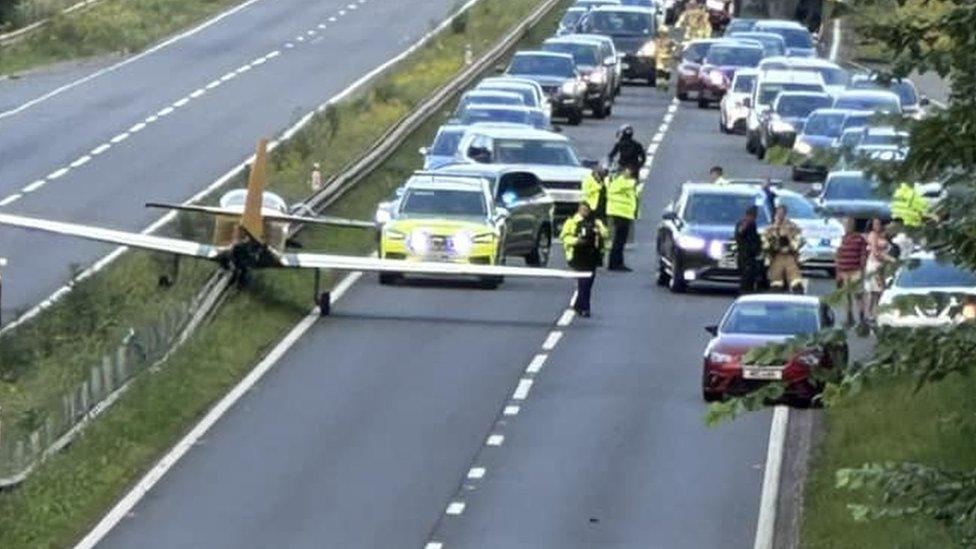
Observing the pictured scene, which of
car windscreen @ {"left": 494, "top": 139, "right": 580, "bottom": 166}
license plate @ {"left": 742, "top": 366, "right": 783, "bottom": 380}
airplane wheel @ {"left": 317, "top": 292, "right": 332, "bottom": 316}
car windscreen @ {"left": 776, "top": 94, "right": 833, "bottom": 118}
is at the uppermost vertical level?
license plate @ {"left": 742, "top": 366, "right": 783, "bottom": 380}

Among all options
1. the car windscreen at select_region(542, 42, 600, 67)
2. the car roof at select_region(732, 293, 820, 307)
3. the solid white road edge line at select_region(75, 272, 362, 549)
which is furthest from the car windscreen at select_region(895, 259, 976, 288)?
the car windscreen at select_region(542, 42, 600, 67)

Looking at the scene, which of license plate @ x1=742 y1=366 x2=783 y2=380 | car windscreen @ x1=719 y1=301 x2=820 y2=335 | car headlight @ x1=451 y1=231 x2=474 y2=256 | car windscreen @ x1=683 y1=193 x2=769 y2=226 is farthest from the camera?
car windscreen @ x1=683 y1=193 x2=769 y2=226

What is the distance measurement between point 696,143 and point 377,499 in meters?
36.3

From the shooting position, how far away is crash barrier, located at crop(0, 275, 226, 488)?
1187 inches

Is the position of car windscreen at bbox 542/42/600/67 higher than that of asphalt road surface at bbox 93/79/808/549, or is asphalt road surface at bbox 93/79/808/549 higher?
asphalt road surface at bbox 93/79/808/549

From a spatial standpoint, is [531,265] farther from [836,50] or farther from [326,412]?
[836,50]

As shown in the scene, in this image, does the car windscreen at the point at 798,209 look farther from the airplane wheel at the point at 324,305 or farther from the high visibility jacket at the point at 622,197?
the airplane wheel at the point at 324,305

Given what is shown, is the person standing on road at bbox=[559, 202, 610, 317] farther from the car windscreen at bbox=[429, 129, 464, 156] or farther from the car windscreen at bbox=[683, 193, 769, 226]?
the car windscreen at bbox=[429, 129, 464, 156]

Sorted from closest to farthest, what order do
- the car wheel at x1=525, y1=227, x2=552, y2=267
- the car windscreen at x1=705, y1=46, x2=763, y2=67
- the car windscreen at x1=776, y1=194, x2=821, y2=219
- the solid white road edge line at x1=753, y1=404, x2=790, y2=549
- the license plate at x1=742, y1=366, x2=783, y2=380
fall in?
the solid white road edge line at x1=753, y1=404, x2=790, y2=549 < the license plate at x1=742, y1=366, x2=783, y2=380 < the car windscreen at x1=776, y1=194, x2=821, y2=219 < the car wheel at x1=525, y1=227, x2=552, y2=267 < the car windscreen at x1=705, y1=46, x2=763, y2=67

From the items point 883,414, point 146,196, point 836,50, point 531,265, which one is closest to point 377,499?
point 883,414

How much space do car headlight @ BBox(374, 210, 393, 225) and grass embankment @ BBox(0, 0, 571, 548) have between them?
4.53ft

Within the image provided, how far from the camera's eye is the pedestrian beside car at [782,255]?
41.3 meters

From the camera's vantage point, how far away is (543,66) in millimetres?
68812

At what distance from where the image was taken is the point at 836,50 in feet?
271
